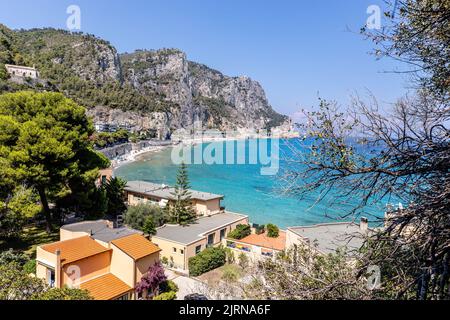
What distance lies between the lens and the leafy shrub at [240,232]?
62.7 feet

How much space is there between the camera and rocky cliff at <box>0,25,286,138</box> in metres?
79.8

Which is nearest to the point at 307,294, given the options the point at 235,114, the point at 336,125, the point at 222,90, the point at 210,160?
the point at 336,125

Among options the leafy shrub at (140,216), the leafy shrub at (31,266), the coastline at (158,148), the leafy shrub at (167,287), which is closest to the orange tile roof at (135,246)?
the leafy shrub at (167,287)

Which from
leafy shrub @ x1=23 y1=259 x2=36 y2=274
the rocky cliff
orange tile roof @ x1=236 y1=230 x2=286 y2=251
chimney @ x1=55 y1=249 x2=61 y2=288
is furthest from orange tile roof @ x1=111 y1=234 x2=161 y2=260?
the rocky cliff

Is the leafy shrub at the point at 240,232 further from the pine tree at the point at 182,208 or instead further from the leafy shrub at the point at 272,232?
the pine tree at the point at 182,208

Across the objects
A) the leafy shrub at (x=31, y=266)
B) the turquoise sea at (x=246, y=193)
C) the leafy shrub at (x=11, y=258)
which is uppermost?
the leafy shrub at (x=11, y=258)

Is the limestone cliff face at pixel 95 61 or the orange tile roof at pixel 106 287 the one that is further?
the limestone cliff face at pixel 95 61

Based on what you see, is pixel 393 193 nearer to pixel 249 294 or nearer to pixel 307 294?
pixel 307 294

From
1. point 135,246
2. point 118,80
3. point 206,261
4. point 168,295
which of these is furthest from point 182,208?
point 118,80

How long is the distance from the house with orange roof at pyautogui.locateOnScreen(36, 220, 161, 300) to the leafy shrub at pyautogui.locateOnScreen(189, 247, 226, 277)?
11.6 ft

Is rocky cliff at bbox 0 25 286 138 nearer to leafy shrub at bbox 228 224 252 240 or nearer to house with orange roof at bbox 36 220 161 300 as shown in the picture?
leafy shrub at bbox 228 224 252 240

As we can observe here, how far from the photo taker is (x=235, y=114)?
177625mm

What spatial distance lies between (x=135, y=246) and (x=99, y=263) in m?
1.37

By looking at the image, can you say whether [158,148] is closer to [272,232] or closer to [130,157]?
[130,157]
